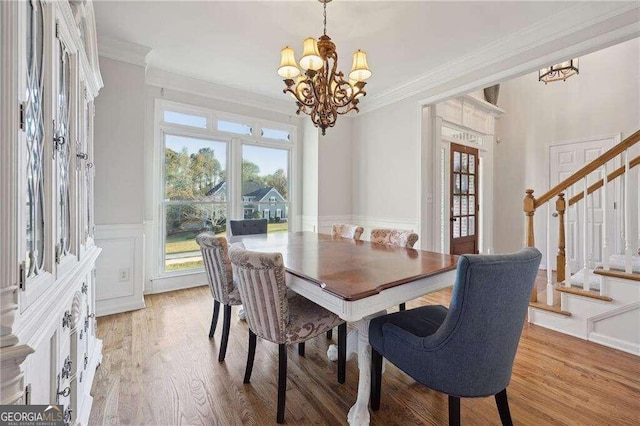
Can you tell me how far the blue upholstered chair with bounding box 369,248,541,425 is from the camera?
1.13m

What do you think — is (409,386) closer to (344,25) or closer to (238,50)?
(344,25)

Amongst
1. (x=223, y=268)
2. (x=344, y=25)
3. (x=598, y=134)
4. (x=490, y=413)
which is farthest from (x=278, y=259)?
(x=598, y=134)

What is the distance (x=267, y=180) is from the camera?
4688 mm

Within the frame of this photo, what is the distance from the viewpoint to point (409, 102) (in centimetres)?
408

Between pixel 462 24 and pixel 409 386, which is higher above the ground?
pixel 462 24

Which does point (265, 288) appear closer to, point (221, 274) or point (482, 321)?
point (221, 274)

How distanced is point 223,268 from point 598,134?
17.8ft

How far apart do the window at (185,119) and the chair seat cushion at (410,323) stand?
3.64 meters

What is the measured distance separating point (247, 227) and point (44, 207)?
2573 mm

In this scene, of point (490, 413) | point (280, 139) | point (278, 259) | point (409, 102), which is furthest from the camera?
point (280, 139)

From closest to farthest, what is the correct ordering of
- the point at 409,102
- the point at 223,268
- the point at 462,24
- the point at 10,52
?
the point at 10,52, the point at 223,268, the point at 462,24, the point at 409,102

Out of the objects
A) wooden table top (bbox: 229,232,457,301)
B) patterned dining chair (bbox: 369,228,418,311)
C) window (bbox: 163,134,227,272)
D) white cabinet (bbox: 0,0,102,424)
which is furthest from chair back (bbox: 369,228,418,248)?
window (bbox: 163,134,227,272)


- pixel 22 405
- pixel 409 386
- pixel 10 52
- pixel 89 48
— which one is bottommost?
pixel 409 386

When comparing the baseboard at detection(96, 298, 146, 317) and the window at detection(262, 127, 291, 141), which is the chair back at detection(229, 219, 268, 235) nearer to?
the baseboard at detection(96, 298, 146, 317)
